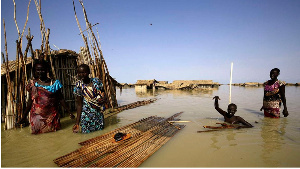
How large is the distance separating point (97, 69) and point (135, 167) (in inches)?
200

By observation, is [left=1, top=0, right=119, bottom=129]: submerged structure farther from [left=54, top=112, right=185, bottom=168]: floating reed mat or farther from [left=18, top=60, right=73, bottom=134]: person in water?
[left=54, top=112, right=185, bottom=168]: floating reed mat

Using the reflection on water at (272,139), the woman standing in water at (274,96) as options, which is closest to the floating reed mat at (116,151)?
the reflection on water at (272,139)

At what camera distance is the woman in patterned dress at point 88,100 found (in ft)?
11.7

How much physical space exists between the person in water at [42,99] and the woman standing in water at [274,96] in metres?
5.91

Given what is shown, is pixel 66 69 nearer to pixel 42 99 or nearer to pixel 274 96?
pixel 42 99

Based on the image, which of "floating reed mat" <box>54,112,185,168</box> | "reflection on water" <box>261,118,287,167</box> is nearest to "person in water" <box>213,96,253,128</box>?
"reflection on water" <box>261,118,287,167</box>

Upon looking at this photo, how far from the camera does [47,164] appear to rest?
2465 mm

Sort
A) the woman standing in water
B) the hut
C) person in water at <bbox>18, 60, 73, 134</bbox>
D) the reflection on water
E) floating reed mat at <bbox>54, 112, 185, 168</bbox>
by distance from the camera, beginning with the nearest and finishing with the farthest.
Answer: floating reed mat at <bbox>54, 112, 185, 168</bbox> → the reflection on water → person in water at <bbox>18, 60, 73, 134</bbox> → the woman standing in water → the hut

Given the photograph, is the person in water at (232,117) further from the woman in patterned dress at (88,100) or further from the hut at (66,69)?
the hut at (66,69)

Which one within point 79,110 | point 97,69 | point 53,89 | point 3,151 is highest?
point 97,69

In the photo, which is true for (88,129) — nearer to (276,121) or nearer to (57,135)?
(57,135)

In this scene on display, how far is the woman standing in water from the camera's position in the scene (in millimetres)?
4758

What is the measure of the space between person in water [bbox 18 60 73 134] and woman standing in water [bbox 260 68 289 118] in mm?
5910

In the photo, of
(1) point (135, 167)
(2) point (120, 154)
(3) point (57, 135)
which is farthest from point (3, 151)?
(1) point (135, 167)
